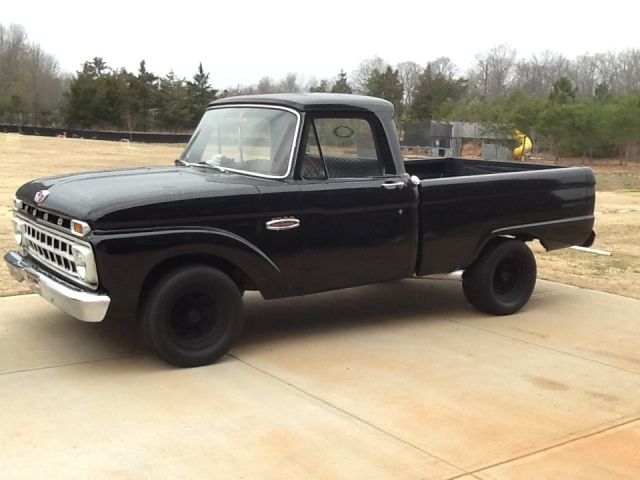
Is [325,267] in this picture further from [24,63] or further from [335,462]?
[24,63]

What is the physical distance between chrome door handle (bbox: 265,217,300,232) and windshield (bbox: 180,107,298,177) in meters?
0.37

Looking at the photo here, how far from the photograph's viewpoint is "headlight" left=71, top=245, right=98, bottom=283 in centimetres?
479

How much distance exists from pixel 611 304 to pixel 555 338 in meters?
1.55

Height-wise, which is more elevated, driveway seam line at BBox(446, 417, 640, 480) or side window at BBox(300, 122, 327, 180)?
side window at BBox(300, 122, 327, 180)

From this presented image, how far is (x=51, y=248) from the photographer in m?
5.33

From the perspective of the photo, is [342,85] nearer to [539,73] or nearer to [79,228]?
[539,73]

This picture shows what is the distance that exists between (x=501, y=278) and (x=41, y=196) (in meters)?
4.03

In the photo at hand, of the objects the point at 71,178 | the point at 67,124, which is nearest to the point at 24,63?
the point at 67,124

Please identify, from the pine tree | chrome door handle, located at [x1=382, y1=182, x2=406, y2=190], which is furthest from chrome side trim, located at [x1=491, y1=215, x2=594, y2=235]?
the pine tree

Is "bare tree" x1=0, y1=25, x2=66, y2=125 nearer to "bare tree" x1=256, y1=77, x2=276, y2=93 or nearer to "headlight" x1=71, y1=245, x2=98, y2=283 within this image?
"bare tree" x1=256, y1=77, x2=276, y2=93

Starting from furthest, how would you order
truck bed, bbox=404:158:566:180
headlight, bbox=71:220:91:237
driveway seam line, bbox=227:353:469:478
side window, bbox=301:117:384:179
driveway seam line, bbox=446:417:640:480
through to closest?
truck bed, bbox=404:158:566:180, side window, bbox=301:117:384:179, headlight, bbox=71:220:91:237, driveway seam line, bbox=227:353:469:478, driveway seam line, bbox=446:417:640:480

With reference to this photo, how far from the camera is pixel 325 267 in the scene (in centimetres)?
575

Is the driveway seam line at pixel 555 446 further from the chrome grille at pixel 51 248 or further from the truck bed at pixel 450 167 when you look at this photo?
the truck bed at pixel 450 167

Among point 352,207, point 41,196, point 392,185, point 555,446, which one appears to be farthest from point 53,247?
point 555,446
